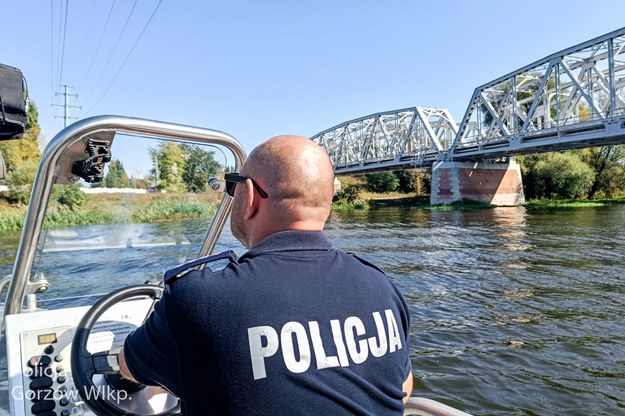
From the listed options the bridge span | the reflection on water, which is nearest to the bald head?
the reflection on water

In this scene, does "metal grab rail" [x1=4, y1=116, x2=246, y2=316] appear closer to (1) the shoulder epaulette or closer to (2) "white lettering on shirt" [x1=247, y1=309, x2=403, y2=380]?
(1) the shoulder epaulette

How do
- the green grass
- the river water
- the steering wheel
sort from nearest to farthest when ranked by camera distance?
the steering wheel → the river water → the green grass

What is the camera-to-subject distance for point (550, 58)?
38.9m

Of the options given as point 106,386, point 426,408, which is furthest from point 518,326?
point 106,386

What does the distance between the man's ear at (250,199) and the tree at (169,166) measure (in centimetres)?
115

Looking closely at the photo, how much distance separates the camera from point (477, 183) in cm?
4569

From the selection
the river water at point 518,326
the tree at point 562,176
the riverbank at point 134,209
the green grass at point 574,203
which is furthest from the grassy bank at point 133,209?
the tree at point 562,176

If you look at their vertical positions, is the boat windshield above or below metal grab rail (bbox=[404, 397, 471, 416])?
above

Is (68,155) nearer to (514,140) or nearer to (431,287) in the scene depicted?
(431,287)

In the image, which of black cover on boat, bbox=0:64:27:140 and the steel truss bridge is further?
the steel truss bridge

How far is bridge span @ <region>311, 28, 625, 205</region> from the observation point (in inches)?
1297

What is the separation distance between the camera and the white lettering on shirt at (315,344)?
1.10 metres

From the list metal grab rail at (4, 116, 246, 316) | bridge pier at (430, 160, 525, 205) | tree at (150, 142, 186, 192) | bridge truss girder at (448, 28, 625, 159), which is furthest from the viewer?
bridge pier at (430, 160, 525, 205)

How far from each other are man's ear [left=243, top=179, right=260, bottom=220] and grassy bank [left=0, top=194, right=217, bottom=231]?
1.26 meters
